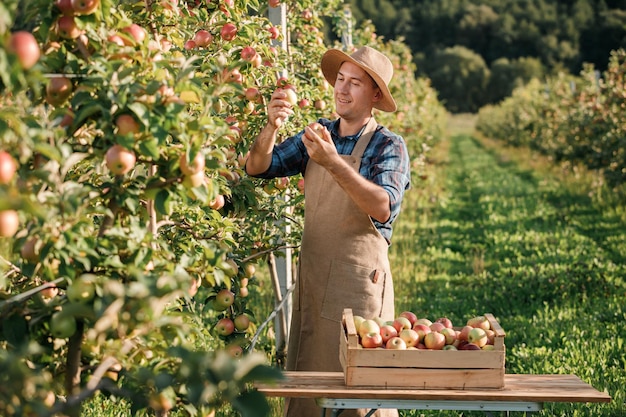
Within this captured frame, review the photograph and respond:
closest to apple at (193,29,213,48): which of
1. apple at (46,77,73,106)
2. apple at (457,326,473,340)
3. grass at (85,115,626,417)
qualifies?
apple at (46,77,73,106)

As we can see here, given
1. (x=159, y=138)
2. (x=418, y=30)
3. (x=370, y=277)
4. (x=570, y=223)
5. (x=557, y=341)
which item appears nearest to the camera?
(x=159, y=138)

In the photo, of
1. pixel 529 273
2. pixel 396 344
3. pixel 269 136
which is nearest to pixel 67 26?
pixel 269 136

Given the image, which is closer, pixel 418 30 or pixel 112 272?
pixel 112 272

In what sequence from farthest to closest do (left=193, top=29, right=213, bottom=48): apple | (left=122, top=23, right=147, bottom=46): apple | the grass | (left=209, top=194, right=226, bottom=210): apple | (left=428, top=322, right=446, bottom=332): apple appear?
1. the grass
2. (left=193, top=29, right=213, bottom=48): apple
3. (left=209, top=194, right=226, bottom=210): apple
4. (left=428, top=322, right=446, bottom=332): apple
5. (left=122, top=23, right=147, bottom=46): apple

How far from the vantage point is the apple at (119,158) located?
1.98 meters

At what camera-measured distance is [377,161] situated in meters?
3.10

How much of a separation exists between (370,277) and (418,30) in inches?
2764

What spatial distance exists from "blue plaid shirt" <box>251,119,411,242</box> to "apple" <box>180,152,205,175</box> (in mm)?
1060

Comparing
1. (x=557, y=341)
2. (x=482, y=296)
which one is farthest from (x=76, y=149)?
(x=482, y=296)

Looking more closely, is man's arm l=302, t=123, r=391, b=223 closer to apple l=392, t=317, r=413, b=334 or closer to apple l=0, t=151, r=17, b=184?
apple l=392, t=317, r=413, b=334

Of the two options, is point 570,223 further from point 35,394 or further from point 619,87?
point 35,394

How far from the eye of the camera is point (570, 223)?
31.8ft

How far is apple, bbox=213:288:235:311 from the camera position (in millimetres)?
3109

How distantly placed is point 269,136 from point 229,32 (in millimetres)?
480
